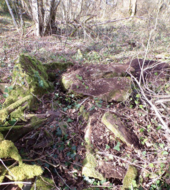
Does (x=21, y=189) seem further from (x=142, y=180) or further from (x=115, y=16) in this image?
(x=115, y=16)

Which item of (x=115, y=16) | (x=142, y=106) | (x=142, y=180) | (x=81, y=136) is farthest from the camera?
(x=115, y=16)

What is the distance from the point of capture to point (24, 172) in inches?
67.5

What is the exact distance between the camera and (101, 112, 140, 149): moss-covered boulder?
279 cm

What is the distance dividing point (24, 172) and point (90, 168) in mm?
1229

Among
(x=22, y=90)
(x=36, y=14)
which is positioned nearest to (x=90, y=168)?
(x=22, y=90)

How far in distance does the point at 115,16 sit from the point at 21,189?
62.9ft

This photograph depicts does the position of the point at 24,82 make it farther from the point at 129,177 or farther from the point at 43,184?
the point at 129,177

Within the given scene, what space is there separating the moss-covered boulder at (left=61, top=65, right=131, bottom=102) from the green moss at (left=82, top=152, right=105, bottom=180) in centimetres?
180

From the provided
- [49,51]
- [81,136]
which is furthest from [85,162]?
[49,51]

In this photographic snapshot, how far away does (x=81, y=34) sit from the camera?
11156 millimetres

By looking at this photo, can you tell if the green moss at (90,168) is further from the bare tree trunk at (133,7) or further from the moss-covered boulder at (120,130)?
the bare tree trunk at (133,7)

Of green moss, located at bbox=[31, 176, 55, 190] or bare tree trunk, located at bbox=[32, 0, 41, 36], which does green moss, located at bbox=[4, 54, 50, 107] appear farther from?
bare tree trunk, located at bbox=[32, 0, 41, 36]

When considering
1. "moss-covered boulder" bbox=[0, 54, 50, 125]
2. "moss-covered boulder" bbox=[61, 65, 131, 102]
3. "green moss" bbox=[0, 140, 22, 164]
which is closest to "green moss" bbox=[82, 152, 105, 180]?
"green moss" bbox=[0, 140, 22, 164]

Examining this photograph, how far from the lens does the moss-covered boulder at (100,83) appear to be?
3.96 metres
